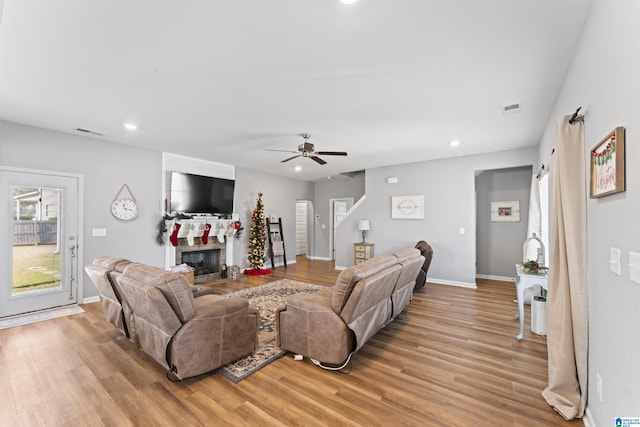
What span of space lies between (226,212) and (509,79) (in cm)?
578

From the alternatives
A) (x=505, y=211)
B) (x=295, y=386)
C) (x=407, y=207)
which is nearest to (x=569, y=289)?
(x=295, y=386)

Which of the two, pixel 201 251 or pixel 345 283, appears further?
pixel 201 251

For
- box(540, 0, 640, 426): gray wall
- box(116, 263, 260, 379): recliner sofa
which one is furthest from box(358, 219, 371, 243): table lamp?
box(540, 0, 640, 426): gray wall

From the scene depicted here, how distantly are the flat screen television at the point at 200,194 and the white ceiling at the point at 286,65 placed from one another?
161cm

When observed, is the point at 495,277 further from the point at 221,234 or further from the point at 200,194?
the point at 200,194

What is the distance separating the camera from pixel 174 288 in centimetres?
229

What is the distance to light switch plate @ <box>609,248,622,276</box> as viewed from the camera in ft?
4.62

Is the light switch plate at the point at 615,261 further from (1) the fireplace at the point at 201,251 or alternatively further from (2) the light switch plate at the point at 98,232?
(2) the light switch plate at the point at 98,232

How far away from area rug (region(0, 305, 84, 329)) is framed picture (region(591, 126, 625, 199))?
601cm

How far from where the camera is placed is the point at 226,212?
6555mm

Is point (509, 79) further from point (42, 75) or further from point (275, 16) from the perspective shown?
point (42, 75)

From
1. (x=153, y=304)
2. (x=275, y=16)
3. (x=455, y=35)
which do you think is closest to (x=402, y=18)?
(x=455, y=35)

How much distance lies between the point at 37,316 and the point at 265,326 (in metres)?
3.33

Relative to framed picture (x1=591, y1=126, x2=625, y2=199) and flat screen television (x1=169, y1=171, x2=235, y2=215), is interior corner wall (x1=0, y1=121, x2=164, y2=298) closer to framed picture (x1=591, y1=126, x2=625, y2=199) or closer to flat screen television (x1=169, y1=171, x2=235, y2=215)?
flat screen television (x1=169, y1=171, x2=235, y2=215)
